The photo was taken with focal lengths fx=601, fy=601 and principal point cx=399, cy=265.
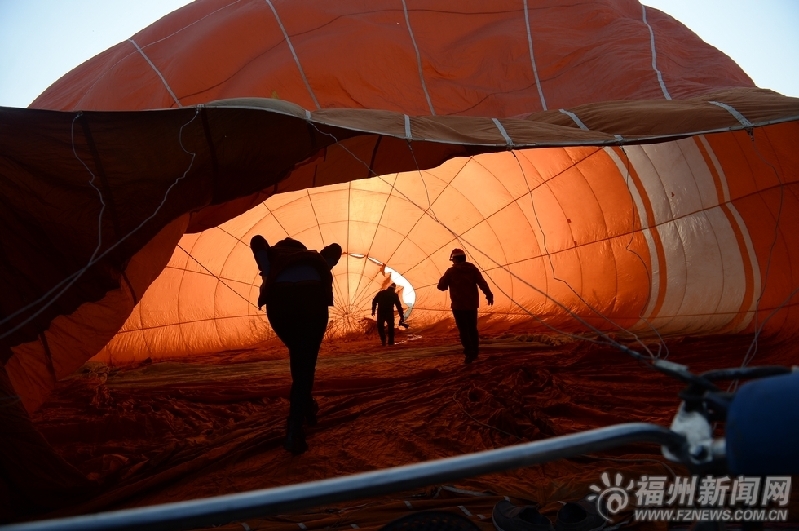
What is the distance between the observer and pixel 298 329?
3.49m

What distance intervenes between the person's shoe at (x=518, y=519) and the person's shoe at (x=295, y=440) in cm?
152

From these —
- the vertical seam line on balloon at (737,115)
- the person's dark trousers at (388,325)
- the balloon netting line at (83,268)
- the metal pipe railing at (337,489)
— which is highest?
the vertical seam line on balloon at (737,115)

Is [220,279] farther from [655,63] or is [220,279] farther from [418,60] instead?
[655,63]

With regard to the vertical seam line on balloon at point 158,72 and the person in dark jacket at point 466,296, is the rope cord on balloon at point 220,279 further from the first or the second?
the person in dark jacket at point 466,296

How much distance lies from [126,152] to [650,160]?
5.41 metres

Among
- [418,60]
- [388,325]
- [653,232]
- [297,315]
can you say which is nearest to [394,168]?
[418,60]

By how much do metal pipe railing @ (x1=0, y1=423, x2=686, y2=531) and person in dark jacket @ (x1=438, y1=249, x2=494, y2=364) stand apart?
17.0 ft

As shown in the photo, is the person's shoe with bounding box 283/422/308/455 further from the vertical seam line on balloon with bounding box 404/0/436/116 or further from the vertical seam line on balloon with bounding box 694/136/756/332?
the vertical seam line on balloon with bounding box 694/136/756/332

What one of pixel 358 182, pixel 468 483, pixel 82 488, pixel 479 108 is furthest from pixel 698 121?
pixel 358 182

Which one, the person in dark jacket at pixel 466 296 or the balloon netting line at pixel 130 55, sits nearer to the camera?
the balloon netting line at pixel 130 55

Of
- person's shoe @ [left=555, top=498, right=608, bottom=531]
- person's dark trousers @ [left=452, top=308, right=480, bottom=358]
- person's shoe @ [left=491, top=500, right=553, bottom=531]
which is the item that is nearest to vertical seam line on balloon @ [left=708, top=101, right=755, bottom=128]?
person's shoe @ [left=555, top=498, right=608, bottom=531]

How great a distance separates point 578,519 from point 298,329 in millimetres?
1956

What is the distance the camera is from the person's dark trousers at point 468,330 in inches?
242

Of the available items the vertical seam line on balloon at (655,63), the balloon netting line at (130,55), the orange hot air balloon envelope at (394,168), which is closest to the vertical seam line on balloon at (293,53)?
the orange hot air balloon envelope at (394,168)
